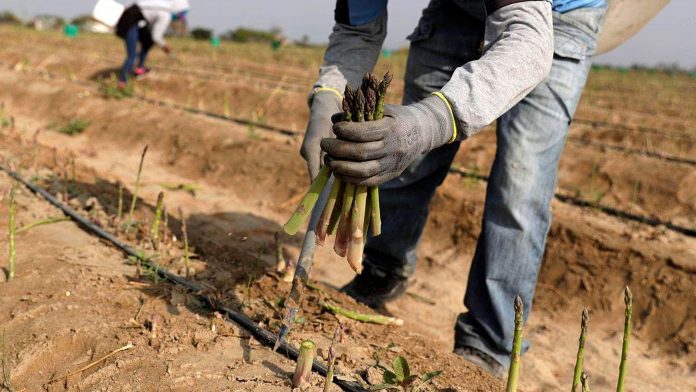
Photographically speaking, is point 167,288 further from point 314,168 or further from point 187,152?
point 187,152

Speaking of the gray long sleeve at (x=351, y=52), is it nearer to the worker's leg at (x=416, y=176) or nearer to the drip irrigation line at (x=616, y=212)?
the worker's leg at (x=416, y=176)

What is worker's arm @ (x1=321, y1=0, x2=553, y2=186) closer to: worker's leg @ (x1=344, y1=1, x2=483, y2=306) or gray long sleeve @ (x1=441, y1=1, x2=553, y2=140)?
gray long sleeve @ (x1=441, y1=1, x2=553, y2=140)

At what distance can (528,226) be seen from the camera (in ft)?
6.07

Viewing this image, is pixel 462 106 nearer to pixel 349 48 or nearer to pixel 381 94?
pixel 381 94

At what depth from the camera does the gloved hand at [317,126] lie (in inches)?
66.5

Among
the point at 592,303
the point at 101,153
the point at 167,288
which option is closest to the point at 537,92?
the point at 167,288

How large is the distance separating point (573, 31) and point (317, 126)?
32.7 inches

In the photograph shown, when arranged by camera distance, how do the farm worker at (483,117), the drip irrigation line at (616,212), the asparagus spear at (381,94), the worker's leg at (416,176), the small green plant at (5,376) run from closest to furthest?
the asparagus spear at (381,94) → the farm worker at (483,117) → the small green plant at (5,376) → the worker's leg at (416,176) → the drip irrigation line at (616,212)

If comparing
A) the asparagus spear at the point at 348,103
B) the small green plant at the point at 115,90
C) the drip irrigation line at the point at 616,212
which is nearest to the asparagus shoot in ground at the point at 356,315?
the asparagus spear at the point at 348,103

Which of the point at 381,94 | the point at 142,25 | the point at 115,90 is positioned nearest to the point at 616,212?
the point at 381,94

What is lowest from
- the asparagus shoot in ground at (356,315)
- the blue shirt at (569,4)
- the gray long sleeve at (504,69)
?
the asparagus shoot in ground at (356,315)

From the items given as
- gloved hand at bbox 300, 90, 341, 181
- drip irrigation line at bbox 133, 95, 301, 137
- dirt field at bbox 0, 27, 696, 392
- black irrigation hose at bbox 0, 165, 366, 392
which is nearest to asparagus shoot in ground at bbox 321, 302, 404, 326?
dirt field at bbox 0, 27, 696, 392

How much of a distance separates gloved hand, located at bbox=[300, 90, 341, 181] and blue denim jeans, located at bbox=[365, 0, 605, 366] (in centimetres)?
53

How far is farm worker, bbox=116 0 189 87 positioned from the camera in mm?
6812
